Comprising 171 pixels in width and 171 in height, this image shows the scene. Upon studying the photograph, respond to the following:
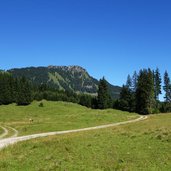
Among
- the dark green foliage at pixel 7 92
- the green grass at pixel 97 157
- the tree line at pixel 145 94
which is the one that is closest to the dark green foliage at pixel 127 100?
the tree line at pixel 145 94

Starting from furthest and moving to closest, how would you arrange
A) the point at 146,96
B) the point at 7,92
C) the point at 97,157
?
the point at 7,92 → the point at 146,96 → the point at 97,157

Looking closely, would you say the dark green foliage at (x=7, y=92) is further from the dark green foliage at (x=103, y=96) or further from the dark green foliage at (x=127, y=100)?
the dark green foliage at (x=127, y=100)

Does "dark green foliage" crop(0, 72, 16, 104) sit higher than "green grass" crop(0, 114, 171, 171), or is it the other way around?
"dark green foliage" crop(0, 72, 16, 104)

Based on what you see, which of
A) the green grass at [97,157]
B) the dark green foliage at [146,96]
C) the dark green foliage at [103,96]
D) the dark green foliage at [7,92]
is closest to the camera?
the green grass at [97,157]

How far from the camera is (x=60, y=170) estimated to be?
1756cm

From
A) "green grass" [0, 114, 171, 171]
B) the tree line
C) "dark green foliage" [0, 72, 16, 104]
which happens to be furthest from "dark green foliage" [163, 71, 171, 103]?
"green grass" [0, 114, 171, 171]

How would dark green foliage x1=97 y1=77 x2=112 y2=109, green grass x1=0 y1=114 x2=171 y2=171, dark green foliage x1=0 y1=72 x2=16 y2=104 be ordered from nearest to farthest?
green grass x1=0 y1=114 x2=171 y2=171, dark green foliage x1=0 y1=72 x2=16 y2=104, dark green foliage x1=97 y1=77 x2=112 y2=109

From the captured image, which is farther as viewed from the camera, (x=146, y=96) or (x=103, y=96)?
(x=103, y=96)

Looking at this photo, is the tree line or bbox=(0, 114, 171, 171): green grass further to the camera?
the tree line

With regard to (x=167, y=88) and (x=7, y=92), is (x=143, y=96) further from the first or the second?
(x=7, y=92)

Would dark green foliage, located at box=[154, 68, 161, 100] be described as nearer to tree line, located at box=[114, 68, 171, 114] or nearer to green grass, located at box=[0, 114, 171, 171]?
tree line, located at box=[114, 68, 171, 114]

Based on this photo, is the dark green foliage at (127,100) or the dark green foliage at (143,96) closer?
the dark green foliage at (143,96)

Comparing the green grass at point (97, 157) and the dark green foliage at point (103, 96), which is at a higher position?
the dark green foliage at point (103, 96)

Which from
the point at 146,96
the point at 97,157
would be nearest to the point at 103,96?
the point at 146,96
